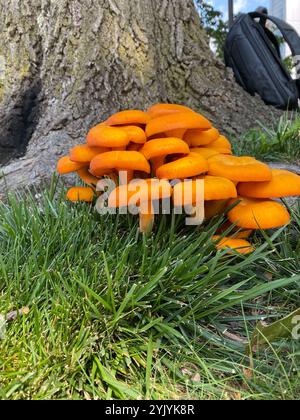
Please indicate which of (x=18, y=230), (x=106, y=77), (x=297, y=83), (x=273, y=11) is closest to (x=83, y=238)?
(x=18, y=230)

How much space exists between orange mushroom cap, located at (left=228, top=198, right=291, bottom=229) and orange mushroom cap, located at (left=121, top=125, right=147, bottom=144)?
17.8 inches

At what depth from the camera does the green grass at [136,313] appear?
1.34 m

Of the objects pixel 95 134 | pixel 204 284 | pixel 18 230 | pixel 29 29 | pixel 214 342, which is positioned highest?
pixel 29 29

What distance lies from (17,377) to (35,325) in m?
0.16

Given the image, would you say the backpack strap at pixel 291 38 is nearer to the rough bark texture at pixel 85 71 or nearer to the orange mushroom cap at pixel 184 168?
the rough bark texture at pixel 85 71

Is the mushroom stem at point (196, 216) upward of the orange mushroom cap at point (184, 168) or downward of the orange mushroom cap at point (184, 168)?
downward

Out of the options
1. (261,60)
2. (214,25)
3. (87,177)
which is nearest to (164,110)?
(87,177)

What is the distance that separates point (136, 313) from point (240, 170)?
65cm

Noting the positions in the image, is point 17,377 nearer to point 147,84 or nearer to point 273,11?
point 147,84

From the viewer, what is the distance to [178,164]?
1.72 m

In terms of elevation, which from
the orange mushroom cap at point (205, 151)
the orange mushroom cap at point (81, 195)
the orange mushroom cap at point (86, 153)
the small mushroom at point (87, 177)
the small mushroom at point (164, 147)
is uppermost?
the small mushroom at point (164, 147)

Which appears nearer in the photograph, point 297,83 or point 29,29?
point 29,29

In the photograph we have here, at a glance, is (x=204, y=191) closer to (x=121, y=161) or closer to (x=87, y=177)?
(x=121, y=161)

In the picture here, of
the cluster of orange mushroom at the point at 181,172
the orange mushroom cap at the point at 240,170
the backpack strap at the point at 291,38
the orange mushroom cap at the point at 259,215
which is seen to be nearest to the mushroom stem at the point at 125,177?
the cluster of orange mushroom at the point at 181,172
